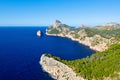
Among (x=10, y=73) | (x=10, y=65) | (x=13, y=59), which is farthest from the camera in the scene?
(x=13, y=59)

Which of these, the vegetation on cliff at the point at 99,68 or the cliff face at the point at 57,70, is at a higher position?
the vegetation on cliff at the point at 99,68

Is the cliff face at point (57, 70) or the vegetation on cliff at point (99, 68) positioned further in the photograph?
the cliff face at point (57, 70)

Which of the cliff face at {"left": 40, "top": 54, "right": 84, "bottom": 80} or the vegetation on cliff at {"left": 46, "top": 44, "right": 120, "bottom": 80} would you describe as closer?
the vegetation on cliff at {"left": 46, "top": 44, "right": 120, "bottom": 80}

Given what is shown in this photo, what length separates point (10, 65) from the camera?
516ft

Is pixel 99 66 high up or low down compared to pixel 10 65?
up

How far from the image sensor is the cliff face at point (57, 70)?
386 feet

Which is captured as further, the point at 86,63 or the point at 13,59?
the point at 13,59

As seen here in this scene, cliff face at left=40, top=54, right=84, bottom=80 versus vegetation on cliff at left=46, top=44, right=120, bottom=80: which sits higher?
vegetation on cliff at left=46, top=44, right=120, bottom=80

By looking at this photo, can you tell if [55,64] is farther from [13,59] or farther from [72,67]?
[13,59]

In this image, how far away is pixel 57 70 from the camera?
13100cm

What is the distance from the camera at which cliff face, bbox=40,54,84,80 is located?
11762cm

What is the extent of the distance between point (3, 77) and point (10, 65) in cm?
3111

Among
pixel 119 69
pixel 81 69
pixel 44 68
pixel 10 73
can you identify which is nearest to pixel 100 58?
pixel 81 69

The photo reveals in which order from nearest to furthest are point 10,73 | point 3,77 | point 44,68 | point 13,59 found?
point 3,77
point 10,73
point 44,68
point 13,59
